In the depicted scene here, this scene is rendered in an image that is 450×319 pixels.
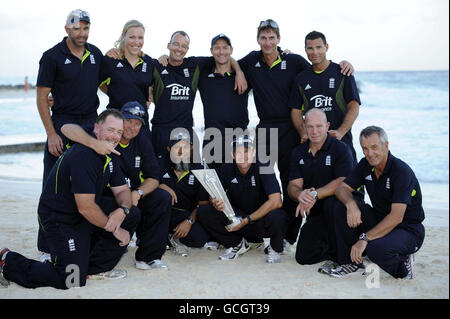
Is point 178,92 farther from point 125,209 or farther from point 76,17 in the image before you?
point 125,209

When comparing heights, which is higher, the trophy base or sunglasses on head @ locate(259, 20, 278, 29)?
sunglasses on head @ locate(259, 20, 278, 29)

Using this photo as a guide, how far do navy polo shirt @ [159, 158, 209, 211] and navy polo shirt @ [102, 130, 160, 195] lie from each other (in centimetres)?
45

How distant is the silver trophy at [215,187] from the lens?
199 inches

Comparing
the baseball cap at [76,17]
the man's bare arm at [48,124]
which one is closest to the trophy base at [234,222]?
the man's bare arm at [48,124]

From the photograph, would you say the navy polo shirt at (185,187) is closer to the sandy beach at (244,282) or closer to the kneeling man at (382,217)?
the sandy beach at (244,282)

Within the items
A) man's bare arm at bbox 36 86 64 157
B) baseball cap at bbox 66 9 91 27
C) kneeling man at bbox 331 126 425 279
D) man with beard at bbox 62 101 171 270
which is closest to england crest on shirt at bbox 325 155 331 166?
kneeling man at bbox 331 126 425 279

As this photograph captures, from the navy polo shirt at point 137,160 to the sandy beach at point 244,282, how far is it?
33.3 inches

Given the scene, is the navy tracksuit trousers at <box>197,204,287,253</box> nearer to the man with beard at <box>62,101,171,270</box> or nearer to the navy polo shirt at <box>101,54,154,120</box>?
the man with beard at <box>62,101,171,270</box>

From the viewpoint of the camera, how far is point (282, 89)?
5.98 metres

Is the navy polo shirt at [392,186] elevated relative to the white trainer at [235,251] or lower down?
elevated

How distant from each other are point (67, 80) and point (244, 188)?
206 centimetres

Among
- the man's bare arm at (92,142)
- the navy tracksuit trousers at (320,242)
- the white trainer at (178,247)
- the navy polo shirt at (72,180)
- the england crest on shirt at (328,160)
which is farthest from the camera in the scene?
the white trainer at (178,247)

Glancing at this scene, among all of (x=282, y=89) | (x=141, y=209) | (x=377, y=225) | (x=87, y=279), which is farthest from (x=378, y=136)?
(x=87, y=279)

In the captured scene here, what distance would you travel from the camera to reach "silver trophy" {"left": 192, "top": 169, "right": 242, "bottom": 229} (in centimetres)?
507
